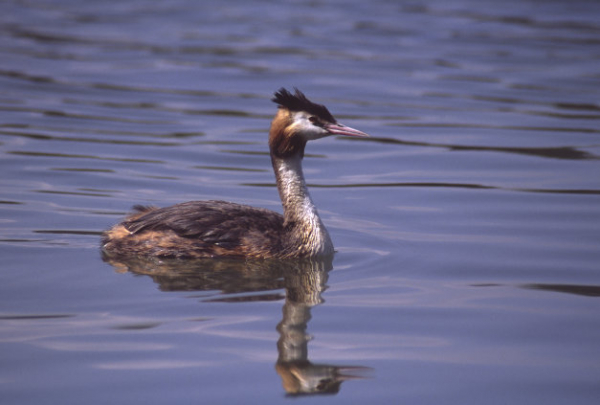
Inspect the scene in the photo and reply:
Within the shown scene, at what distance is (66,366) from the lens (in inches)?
237

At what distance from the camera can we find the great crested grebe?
27.2ft

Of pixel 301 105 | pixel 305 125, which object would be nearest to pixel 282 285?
pixel 305 125

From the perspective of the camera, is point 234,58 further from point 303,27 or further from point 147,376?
point 147,376

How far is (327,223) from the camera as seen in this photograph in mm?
9828

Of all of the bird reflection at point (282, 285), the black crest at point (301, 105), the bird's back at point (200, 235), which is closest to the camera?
the bird reflection at point (282, 285)

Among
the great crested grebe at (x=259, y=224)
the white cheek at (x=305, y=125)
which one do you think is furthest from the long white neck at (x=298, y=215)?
the white cheek at (x=305, y=125)

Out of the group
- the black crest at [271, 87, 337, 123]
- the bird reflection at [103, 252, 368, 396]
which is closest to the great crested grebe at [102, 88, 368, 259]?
the black crest at [271, 87, 337, 123]

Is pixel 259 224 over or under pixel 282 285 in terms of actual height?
over

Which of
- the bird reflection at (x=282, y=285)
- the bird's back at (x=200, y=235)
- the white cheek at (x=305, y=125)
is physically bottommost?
the bird reflection at (x=282, y=285)

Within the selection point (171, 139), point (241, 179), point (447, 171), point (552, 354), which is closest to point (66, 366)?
point (552, 354)

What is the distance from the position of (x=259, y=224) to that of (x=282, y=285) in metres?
0.82

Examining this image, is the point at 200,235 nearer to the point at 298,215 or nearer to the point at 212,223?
the point at 212,223

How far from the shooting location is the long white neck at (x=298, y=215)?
8453mm

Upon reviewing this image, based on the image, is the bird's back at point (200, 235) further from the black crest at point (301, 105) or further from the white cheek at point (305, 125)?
the black crest at point (301, 105)
